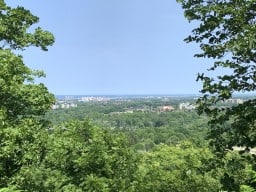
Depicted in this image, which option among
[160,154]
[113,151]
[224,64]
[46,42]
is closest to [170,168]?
[160,154]

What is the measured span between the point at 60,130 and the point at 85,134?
1.44 meters

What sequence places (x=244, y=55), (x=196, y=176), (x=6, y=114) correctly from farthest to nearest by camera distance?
(x=196, y=176)
(x=6, y=114)
(x=244, y=55)

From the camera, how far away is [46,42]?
22703 millimetres

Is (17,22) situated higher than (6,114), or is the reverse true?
(17,22)

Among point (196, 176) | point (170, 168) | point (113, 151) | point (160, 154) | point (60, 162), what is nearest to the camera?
point (60, 162)

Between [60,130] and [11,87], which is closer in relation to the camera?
[11,87]

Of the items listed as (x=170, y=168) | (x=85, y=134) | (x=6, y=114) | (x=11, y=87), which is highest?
(x=11, y=87)

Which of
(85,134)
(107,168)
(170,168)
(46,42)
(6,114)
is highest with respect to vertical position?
(46,42)

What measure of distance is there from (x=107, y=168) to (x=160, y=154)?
181 feet

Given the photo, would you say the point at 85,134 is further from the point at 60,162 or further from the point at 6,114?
the point at 6,114

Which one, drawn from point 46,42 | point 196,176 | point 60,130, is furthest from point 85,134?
point 196,176

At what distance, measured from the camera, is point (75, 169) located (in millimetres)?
21219

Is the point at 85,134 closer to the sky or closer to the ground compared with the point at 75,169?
closer to the sky

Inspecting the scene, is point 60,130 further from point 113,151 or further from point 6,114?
point 6,114
